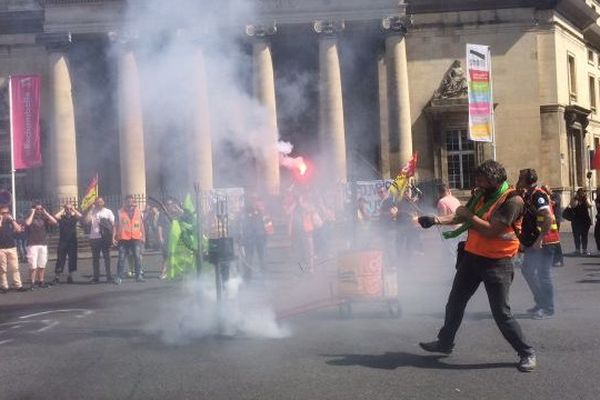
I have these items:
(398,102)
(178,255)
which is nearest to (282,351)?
(178,255)

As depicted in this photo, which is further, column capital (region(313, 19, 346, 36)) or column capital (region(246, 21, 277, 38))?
column capital (region(313, 19, 346, 36))

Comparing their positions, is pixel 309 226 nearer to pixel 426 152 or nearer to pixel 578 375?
pixel 578 375

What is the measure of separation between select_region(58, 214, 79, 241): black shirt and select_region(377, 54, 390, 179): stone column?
1445 centimetres

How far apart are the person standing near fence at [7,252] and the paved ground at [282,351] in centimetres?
189

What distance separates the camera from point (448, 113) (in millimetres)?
26188

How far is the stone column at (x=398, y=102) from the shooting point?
80.1ft

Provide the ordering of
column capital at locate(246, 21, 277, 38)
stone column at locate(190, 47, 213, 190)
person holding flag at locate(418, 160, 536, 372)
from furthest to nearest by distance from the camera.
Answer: column capital at locate(246, 21, 277, 38) → stone column at locate(190, 47, 213, 190) → person holding flag at locate(418, 160, 536, 372)

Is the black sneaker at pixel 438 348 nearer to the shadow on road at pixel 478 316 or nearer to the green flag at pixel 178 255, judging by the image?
the shadow on road at pixel 478 316

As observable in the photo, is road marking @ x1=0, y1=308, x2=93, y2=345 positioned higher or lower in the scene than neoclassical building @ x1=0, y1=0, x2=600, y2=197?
lower

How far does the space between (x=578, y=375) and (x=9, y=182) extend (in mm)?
25150

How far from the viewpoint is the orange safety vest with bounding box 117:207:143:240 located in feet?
41.1

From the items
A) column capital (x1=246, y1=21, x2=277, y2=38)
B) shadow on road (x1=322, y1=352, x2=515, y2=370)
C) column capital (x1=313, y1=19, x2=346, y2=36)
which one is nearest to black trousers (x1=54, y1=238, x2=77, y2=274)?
shadow on road (x1=322, y1=352, x2=515, y2=370)

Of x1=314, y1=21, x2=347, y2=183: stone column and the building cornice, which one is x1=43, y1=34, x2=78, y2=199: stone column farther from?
the building cornice

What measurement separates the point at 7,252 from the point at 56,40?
13.5 meters
